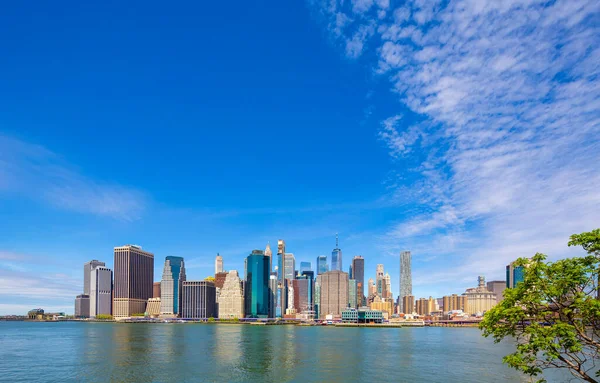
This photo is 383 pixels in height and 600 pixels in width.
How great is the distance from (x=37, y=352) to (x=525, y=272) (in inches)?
4415

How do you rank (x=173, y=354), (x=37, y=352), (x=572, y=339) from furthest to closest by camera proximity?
1. (x=37, y=352)
2. (x=173, y=354)
3. (x=572, y=339)

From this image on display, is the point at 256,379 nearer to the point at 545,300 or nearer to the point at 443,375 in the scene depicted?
the point at 443,375

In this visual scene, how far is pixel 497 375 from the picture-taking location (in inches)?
2432

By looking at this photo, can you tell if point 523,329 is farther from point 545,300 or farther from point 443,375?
point 443,375

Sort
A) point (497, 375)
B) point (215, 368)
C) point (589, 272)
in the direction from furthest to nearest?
1. point (215, 368)
2. point (497, 375)
3. point (589, 272)

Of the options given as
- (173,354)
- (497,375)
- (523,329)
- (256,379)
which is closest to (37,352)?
(173,354)

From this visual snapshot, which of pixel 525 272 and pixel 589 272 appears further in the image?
pixel 525 272

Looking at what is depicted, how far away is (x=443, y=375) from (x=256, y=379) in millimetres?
30104

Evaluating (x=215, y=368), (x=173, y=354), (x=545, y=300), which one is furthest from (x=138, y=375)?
(x=545, y=300)

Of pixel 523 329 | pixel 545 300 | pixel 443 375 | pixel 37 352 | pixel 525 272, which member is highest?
pixel 525 272

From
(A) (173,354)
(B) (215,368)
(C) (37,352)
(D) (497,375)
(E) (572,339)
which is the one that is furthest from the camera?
(C) (37,352)

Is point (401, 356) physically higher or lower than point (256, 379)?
lower

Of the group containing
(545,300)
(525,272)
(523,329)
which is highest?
(525,272)

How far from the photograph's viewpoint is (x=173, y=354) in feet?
283
